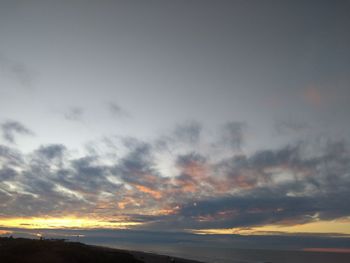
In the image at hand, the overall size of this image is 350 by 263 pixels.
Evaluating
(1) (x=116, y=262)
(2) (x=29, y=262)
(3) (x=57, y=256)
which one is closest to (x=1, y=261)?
(2) (x=29, y=262)

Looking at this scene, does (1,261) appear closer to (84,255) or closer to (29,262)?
(29,262)

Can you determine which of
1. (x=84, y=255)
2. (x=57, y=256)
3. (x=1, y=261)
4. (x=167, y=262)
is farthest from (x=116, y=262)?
(x=167, y=262)

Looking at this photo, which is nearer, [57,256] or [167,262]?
[57,256]

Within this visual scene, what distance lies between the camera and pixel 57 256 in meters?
63.3

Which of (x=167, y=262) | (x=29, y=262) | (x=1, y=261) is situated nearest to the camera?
(x=1, y=261)

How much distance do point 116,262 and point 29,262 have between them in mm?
20318

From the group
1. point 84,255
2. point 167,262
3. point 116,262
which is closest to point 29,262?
point 84,255

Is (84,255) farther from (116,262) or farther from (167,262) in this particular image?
(167,262)

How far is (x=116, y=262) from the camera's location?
7000cm

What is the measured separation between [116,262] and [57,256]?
12768 millimetres

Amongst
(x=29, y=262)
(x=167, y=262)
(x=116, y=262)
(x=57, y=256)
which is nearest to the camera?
(x=29, y=262)

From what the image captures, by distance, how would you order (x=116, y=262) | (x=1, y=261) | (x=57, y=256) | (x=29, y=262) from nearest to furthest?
(x=1, y=261), (x=29, y=262), (x=57, y=256), (x=116, y=262)

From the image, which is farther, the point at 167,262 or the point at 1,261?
the point at 167,262

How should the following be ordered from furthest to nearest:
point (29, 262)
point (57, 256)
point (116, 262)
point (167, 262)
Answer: point (167, 262), point (116, 262), point (57, 256), point (29, 262)
